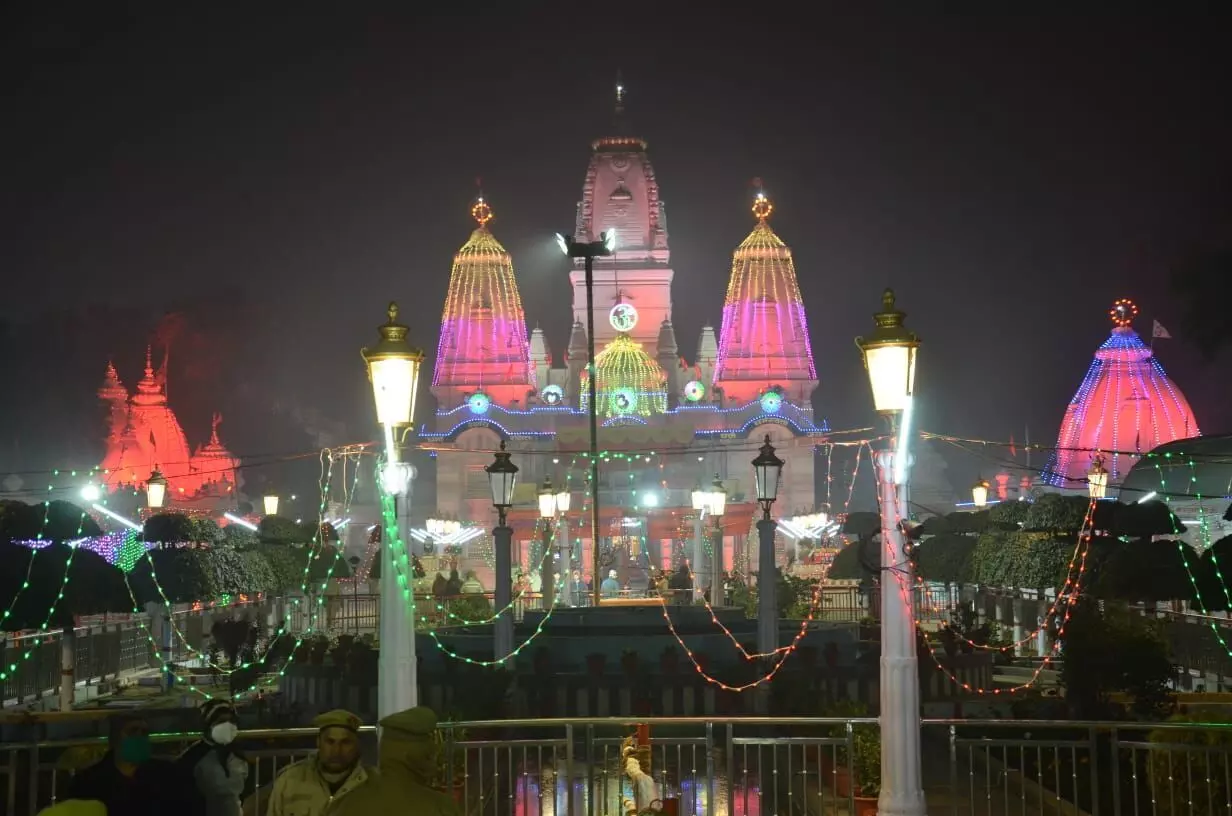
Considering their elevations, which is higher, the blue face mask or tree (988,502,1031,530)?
tree (988,502,1031,530)

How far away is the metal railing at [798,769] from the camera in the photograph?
436 inches

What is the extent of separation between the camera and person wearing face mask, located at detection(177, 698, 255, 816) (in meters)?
7.71

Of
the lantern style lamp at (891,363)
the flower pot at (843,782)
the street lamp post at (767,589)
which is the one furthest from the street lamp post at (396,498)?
the street lamp post at (767,589)

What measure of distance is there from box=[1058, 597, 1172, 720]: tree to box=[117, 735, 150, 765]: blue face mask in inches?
510

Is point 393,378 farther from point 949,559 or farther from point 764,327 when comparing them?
point 764,327

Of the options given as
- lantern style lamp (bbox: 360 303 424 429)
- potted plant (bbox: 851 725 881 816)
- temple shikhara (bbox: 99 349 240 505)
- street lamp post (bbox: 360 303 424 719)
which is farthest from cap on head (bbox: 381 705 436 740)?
temple shikhara (bbox: 99 349 240 505)

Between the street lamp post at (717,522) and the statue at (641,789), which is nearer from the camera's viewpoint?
the statue at (641,789)

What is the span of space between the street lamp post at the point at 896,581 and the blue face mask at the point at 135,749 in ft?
16.1

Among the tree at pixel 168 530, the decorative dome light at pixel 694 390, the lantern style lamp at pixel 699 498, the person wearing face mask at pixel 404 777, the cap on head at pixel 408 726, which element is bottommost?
the person wearing face mask at pixel 404 777

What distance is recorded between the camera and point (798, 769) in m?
15.7

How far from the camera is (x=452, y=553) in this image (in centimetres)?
6375

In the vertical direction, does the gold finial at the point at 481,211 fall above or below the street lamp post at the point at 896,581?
above

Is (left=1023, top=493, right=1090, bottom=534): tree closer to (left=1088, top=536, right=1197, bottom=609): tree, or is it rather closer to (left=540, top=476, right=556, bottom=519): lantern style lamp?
(left=1088, top=536, right=1197, bottom=609): tree

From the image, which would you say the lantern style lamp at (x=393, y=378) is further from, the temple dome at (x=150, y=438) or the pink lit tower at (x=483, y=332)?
the temple dome at (x=150, y=438)
